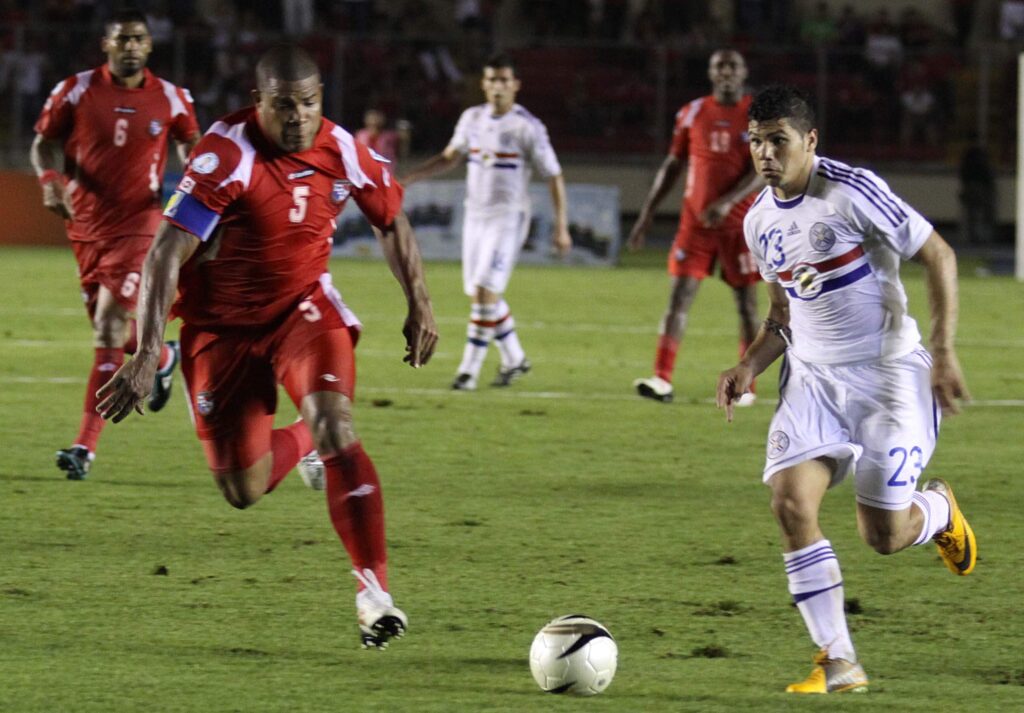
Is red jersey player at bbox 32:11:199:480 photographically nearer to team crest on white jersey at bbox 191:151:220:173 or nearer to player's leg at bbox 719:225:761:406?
team crest on white jersey at bbox 191:151:220:173

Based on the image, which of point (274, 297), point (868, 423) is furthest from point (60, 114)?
point (868, 423)

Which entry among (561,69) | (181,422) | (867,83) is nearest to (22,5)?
(561,69)

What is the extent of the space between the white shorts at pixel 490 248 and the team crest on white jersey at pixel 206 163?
21.6 feet

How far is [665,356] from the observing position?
38.6 feet

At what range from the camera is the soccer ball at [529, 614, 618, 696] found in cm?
503

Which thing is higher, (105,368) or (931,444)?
(931,444)

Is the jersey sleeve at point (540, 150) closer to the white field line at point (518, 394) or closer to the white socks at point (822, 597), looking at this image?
the white field line at point (518, 394)

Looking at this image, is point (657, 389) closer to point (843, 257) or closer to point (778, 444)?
point (843, 257)

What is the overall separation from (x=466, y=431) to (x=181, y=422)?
5.82ft

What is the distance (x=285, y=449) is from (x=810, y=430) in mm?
2256

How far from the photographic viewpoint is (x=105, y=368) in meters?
8.87

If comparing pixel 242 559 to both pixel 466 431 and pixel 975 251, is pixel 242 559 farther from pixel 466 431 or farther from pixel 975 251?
pixel 975 251

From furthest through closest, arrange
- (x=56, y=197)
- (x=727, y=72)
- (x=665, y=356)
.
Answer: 1. (x=665, y=356)
2. (x=727, y=72)
3. (x=56, y=197)

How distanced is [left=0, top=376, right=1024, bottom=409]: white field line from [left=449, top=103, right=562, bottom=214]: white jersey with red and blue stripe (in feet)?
4.34
